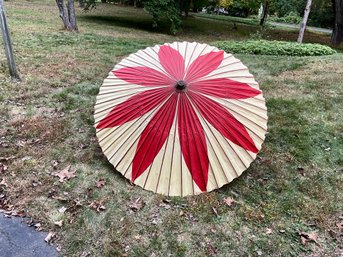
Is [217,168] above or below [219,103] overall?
below

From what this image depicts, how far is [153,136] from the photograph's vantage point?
151 inches

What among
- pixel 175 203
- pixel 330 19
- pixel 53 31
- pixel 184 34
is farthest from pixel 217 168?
pixel 330 19

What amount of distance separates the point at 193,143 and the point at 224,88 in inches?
32.6

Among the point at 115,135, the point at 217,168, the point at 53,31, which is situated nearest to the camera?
the point at 217,168

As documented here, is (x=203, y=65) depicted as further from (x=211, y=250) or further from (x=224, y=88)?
(x=211, y=250)

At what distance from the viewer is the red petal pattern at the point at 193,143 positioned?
3.70 metres

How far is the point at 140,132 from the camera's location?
388 centimetres

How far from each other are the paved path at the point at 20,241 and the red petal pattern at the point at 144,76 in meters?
2.07

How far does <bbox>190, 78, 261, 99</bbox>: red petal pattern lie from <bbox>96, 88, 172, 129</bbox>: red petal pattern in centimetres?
39

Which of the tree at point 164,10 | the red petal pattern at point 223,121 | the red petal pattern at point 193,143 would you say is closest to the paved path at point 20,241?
the red petal pattern at point 193,143

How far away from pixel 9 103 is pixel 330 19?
30.1m

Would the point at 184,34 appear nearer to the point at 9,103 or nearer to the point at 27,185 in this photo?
the point at 9,103

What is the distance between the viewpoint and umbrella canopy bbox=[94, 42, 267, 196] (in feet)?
12.2

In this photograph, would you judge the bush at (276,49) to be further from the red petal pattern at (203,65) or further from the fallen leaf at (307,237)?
the fallen leaf at (307,237)
